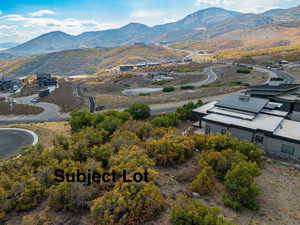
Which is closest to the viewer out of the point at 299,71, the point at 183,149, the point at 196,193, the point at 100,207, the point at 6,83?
the point at 100,207

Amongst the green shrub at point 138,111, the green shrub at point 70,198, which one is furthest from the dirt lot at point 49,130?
the green shrub at point 70,198

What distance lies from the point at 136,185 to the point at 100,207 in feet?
11.5

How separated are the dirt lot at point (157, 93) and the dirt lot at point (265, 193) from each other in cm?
4600

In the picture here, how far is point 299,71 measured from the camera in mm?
Answer: 110188

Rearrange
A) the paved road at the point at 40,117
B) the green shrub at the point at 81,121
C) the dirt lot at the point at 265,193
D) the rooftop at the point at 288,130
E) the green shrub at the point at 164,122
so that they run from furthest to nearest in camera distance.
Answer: the paved road at the point at 40,117 → the green shrub at the point at 81,121 → the green shrub at the point at 164,122 → the rooftop at the point at 288,130 → the dirt lot at the point at 265,193

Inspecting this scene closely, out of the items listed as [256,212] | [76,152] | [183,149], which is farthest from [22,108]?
[256,212]

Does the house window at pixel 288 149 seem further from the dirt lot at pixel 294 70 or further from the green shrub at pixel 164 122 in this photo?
the dirt lot at pixel 294 70

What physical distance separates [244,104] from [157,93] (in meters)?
55.6

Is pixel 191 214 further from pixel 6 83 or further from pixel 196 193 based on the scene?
pixel 6 83

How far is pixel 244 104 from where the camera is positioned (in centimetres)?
3694

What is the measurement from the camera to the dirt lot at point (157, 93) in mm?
71875

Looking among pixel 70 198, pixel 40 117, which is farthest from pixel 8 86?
pixel 70 198

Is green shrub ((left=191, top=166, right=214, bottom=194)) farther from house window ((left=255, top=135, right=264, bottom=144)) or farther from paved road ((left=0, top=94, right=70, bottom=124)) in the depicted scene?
paved road ((left=0, top=94, right=70, bottom=124))

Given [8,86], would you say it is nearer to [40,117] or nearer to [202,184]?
[40,117]
